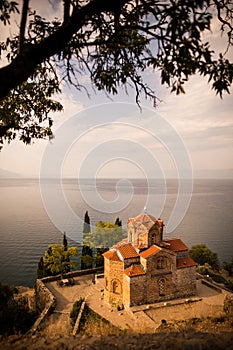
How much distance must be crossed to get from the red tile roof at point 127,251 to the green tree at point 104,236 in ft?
28.5

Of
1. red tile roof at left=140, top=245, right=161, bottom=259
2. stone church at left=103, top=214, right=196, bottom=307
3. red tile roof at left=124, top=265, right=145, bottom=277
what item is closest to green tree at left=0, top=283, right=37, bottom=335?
stone church at left=103, top=214, right=196, bottom=307

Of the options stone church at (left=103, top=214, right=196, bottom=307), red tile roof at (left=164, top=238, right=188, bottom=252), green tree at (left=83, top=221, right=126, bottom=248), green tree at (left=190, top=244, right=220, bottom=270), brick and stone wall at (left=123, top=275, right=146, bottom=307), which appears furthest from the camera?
green tree at (left=190, top=244, right=220, bottom=270)

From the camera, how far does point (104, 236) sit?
29.3 m

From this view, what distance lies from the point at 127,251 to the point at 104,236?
1012 centimetres

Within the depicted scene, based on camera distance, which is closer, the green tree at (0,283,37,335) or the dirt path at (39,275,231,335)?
the green tree at (0,283,37,335)

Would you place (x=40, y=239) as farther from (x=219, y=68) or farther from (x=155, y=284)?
(x=219, y=68)

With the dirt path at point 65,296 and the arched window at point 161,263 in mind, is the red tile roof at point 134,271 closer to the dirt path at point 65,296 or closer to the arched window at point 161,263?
the arched window at point 161,263

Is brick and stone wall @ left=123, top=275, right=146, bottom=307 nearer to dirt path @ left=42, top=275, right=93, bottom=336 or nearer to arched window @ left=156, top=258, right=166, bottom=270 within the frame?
arched window @ left=156, top=258, right=166, bottom=270

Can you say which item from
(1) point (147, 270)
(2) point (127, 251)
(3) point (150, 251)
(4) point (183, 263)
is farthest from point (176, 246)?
(2) point (127, 251)

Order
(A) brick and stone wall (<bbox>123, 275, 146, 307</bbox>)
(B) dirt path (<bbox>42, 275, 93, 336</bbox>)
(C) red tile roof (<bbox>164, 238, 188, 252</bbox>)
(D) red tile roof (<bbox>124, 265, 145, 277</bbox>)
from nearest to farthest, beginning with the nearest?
(B) dirt path (<bbox>42, 275, 93, 336</bbox>)
(A) brick and stone wall (<bbox>123, 275, 146, 307</bbox>)
(D) red tile roof (<bbox>124, 265, 145, 277</bbox>)
(C) red tile roof (<bbox>164, 238, 188, 252</bbox>)

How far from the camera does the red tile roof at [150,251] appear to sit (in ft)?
60.7

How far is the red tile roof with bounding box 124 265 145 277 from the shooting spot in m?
18.0

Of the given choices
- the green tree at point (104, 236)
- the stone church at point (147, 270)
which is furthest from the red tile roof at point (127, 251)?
the green tree at point (104, 236)

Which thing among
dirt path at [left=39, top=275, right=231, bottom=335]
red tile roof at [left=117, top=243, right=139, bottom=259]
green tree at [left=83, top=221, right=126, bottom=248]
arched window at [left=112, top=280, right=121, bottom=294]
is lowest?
dirt path at [left=39, top=275, right=231, bottom=335]
